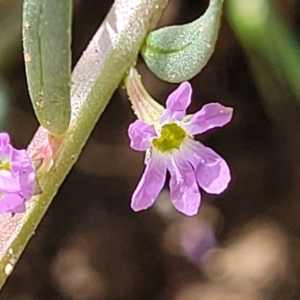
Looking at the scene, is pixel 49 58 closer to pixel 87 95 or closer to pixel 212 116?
pixel 87 95

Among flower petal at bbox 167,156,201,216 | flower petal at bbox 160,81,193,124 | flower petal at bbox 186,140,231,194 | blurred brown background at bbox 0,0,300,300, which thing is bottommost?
blurred brown background at bbox 0,0,300,300

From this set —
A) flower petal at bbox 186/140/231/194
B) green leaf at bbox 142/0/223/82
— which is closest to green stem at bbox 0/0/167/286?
green leaf at bbox 142/0/223/82

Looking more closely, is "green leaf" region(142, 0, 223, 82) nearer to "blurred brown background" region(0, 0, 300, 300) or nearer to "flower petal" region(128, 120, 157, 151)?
"flower petal" region(128, 120, 157, 151)

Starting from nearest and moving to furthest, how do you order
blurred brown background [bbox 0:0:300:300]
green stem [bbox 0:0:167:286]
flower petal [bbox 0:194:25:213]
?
flower petal [bbox 0:194:25:213] → green stem [bbox 0:0:167:286] → blurred brown background [bbox 0:0:300:300]

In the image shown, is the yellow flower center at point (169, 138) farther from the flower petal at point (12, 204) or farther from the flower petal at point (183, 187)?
the flower petal at point (12, 204)

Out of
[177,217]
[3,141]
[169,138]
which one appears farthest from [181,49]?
[177,217]

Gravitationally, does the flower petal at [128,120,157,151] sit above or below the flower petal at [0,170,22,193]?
above

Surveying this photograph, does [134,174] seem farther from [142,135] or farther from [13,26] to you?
[142,135]

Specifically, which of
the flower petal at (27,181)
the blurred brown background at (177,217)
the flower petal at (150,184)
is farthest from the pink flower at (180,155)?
the blurred brown background at (177,217)

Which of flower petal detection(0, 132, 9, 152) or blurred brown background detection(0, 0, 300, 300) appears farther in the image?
blurred brown background detection(0, 0, 300, 300)
